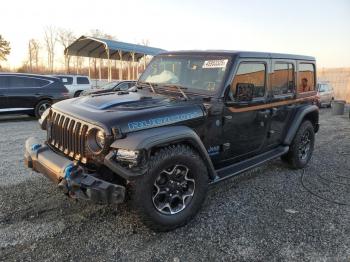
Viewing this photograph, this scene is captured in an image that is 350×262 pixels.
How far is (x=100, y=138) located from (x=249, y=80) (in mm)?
2281

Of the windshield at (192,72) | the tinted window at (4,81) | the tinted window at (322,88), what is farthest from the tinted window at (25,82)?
the tinted window at (322,88)

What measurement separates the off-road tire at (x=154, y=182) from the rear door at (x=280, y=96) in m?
1.94

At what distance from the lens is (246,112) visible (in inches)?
171

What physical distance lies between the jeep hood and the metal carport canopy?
18163 mm

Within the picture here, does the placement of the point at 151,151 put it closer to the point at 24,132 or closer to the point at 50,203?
the point at 50,203

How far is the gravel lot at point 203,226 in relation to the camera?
308 cm

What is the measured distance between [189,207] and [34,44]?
5481 centimetres

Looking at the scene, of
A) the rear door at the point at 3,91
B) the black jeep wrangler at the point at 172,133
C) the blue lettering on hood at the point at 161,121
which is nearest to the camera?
the black jeep wrangler at the point at 172,133

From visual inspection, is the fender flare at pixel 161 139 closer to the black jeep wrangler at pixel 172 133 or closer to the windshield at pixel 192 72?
the black jeep wrangler at pixel 172 133

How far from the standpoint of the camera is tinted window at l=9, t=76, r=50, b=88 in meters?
11.1

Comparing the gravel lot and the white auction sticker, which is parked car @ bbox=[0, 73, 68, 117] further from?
the white auction sticker

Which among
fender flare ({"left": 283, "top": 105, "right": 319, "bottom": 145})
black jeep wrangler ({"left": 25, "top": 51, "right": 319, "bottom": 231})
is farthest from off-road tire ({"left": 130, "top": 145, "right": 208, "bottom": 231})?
fender flare ({"left": 283, "top": 105, "right": 319, "bottom": 145})

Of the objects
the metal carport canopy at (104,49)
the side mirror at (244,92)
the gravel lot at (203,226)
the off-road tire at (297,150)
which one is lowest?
the gravel lot at (203,226)

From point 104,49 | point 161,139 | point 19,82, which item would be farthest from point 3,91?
point 104,49
